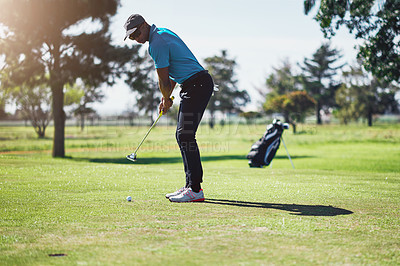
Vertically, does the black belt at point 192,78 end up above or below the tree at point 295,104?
below

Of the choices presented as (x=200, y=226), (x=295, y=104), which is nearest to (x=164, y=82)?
(x=200, y=226)

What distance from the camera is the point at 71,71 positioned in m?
23.7

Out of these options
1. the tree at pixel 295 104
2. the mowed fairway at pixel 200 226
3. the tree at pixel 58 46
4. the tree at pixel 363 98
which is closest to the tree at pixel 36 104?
the tree at pixel 58 46

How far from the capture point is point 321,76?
90.9 metres

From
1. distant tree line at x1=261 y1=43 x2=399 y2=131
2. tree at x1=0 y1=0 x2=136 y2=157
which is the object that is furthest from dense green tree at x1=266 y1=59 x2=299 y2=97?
tree at x1=0 y1=0 x2=136 y2=157

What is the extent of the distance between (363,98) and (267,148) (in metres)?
64.7

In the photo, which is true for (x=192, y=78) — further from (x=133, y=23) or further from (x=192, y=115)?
(x=133, y=23)

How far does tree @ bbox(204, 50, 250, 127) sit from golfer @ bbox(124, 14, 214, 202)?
263ft

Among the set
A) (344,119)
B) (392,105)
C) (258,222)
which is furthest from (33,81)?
(392,105)

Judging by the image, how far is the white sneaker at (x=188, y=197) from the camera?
5.84 m

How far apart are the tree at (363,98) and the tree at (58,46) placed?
5950 centimetres

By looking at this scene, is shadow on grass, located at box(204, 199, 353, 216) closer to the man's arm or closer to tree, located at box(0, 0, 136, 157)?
the man's arm

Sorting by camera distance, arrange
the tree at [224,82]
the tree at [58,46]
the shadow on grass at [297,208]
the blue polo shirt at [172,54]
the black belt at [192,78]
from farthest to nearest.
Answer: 1. the tree at [224,82]
2. the tree at [58,46]
3. the black belt at [192,78]
4. the blue polo shirt at [172,54]
5. the shadow on grass at [297,208]

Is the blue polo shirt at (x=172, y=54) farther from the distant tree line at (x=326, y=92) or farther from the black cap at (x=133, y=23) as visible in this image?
the distant tree line at (x=326, y=92)
